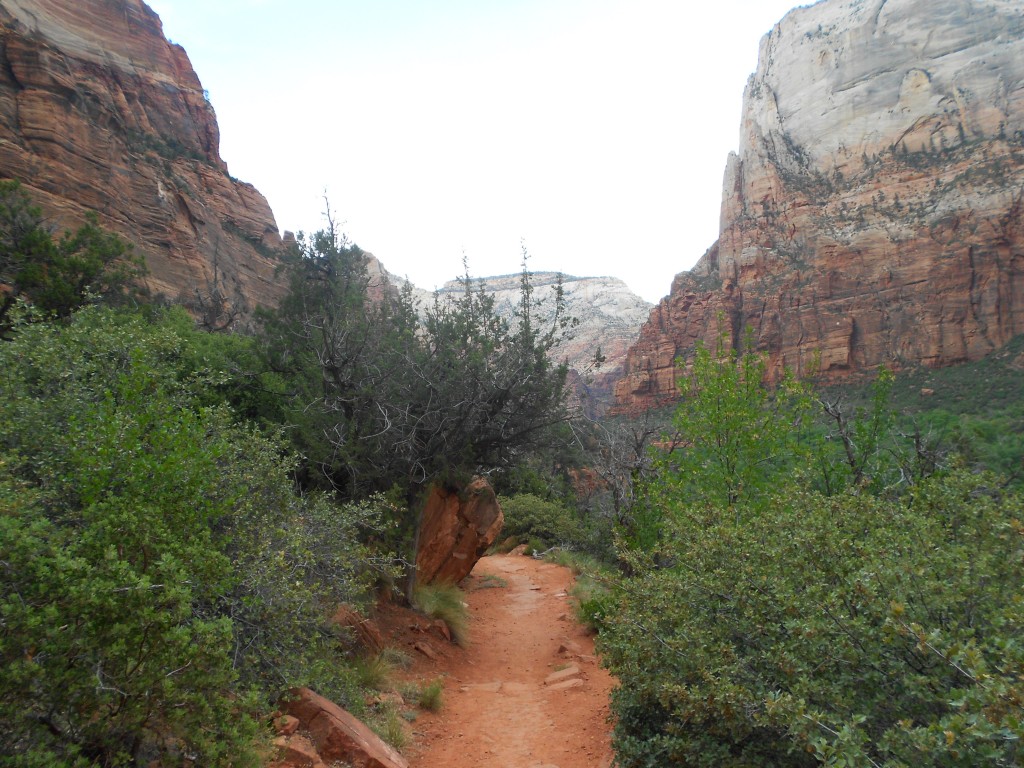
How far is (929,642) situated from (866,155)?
8191cm

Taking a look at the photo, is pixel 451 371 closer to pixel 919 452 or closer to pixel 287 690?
pixel 287 690

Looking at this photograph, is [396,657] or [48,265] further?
[48,265]

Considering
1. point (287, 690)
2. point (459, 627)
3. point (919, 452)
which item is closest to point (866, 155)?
point (919, 452)

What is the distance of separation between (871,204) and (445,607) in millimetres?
69911

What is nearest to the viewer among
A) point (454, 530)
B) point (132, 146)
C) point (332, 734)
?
point (332, 734)

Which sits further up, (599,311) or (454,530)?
(599,311)

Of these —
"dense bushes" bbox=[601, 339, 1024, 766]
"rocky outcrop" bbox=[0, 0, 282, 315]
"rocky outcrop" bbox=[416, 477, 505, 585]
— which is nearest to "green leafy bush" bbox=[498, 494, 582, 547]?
"rocky outcrop" bbox=[416, 477, 505, 585]

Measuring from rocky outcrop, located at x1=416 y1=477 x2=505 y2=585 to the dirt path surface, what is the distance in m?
1.26

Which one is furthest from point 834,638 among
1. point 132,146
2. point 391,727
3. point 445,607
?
point 132,146

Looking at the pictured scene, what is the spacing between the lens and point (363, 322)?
39.0ft

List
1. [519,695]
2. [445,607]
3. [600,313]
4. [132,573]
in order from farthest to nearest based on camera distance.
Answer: [600,313] → [445,607] → [519,695] → [132,573]

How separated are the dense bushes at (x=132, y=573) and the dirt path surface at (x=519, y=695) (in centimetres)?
201

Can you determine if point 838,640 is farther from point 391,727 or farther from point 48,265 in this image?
point 48,265

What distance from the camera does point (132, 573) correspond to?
3.27 m
